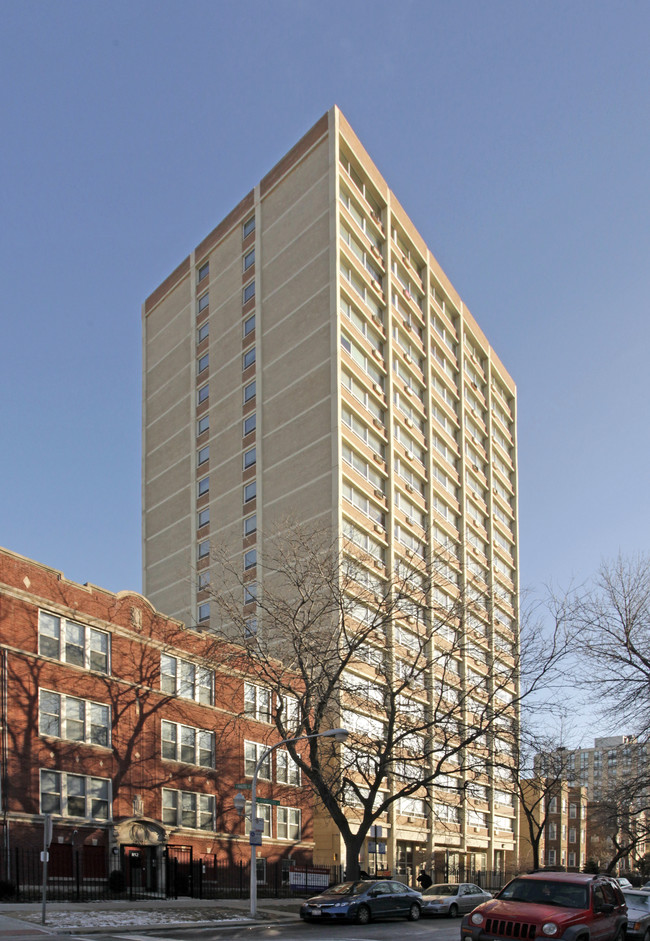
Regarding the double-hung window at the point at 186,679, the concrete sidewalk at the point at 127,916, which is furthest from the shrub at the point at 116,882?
the double-hung window at the point at 186,679

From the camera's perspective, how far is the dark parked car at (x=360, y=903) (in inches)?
1037

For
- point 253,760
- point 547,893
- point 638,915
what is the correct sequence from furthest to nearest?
point 253,760 < point 638,915 < point 547,893

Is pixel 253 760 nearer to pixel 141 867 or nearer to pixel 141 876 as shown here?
pixel 141 867

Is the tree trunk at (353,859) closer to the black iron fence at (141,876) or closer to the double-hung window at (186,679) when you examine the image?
the black iron fence at (141,876)

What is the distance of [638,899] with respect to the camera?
21844 millimetres

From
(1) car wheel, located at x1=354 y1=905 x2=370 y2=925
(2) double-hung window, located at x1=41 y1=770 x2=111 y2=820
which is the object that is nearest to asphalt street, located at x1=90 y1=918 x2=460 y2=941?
(1) car wheel, located at x1=354 y1=905 x2=370 y2=925

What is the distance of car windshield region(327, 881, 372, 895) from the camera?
27188 millimetres

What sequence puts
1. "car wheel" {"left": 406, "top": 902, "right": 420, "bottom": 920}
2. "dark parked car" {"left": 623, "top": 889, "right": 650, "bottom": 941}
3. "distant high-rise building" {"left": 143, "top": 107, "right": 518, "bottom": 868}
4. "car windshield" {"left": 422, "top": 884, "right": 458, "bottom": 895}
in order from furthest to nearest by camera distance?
1. "distant high-rise building" {"left": 143, "top": 107, "right": 518, "bottom": 868}
2. "car windshield" {"left": 422, "top": 884, "right": 458, "bottom": 895}
3. "car wheel" {"left": 406, "top": 902, "right": 420, "bottom": 920}
4. "dark parked car" {"left": 623, "top": 889, "right": 650, "bottom": 941}

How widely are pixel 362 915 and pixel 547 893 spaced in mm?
13967

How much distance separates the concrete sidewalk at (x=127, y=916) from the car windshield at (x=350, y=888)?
1.52 meters

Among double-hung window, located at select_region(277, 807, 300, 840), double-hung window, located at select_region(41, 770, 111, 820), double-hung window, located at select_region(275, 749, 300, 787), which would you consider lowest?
double-hung window, located at select_region(277, 807, 300, 840)

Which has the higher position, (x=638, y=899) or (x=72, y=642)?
(x=72, y=642)

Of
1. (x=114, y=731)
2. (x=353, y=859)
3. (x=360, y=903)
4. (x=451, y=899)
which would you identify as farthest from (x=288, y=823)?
(x=360, y=903)

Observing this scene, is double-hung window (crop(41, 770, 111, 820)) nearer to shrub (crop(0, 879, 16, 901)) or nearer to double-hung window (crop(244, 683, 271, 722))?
shrub (crop(0, 879, 16, 901))
